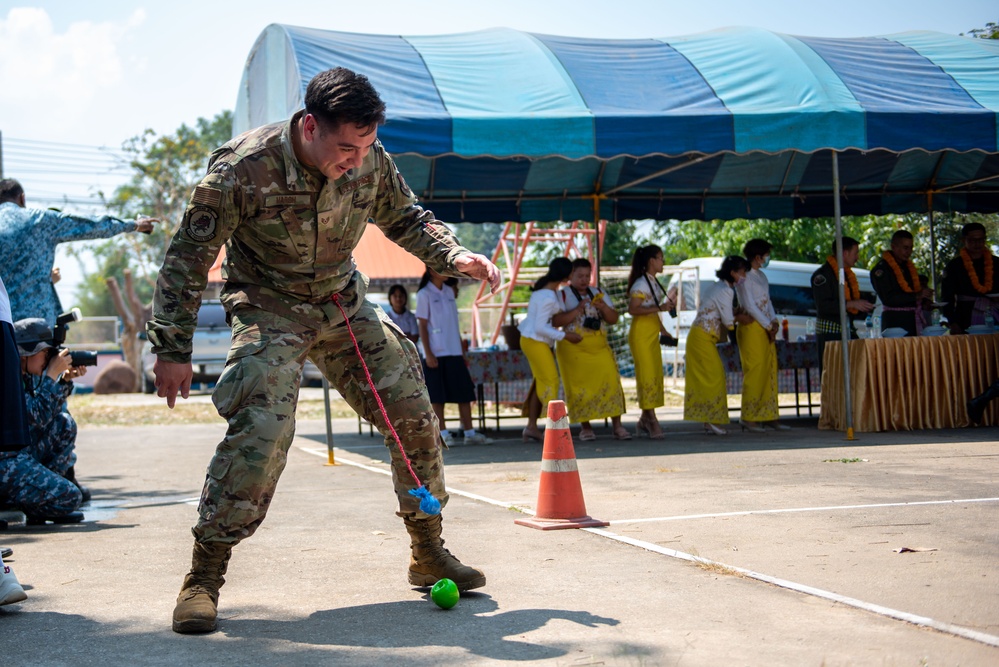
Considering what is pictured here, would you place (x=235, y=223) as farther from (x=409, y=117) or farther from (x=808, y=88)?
(x=808, y=88)

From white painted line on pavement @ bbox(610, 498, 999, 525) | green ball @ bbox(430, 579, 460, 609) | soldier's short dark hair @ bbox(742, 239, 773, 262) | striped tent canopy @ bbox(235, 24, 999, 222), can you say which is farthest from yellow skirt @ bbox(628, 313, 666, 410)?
green ball @ bbox(430, 579, 460, 609)

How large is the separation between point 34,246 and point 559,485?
407 centimetres

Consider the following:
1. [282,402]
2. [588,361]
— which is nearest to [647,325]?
[588,361]

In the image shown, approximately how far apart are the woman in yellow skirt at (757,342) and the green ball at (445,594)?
27.0ft

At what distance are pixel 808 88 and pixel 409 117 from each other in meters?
3.88

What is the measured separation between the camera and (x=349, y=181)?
4184 mm

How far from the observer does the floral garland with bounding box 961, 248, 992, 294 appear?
480 inches

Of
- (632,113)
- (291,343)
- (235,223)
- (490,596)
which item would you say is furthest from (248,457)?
(632,113)

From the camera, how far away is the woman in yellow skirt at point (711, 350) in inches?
457

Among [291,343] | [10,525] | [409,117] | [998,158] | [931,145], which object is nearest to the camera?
[291,343]

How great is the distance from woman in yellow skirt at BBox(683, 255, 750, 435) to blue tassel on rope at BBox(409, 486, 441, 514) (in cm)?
772

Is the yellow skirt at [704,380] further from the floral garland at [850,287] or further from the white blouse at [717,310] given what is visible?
the floral garland at [850,287]

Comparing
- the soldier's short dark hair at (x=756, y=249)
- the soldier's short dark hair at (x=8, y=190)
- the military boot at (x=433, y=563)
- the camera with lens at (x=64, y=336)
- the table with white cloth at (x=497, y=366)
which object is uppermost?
the soldier's short dark hair at (x=8, y=190)

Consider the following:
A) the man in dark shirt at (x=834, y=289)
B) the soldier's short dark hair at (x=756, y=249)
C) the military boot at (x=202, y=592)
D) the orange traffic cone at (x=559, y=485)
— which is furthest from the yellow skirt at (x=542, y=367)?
A: the military boot at (x=202, y=592)
